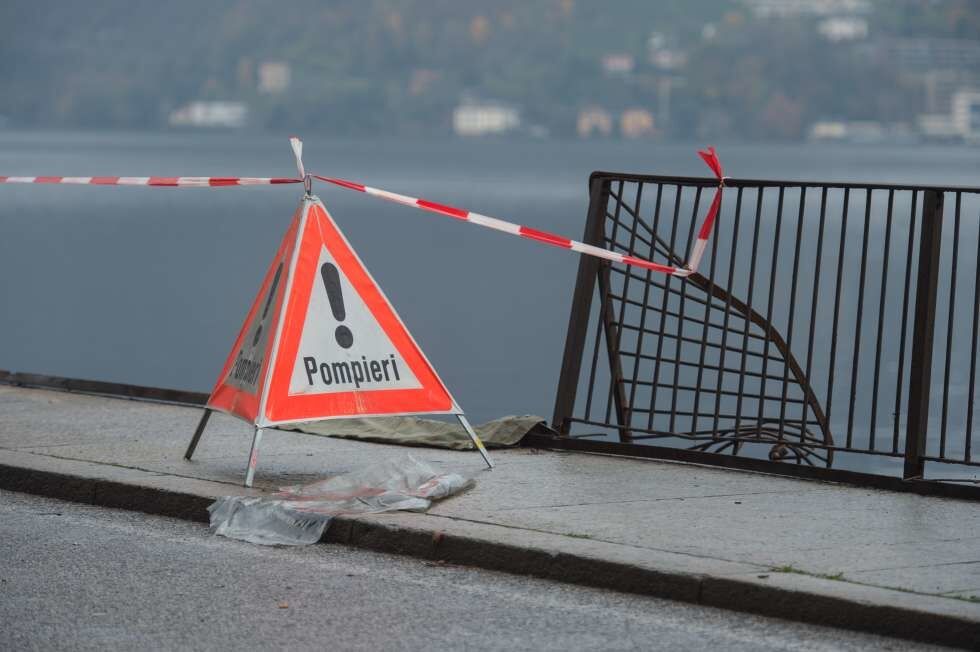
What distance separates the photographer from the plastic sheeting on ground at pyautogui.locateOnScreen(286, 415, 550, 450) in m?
9.29

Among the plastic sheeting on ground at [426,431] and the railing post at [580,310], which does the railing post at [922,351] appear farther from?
the plastic sheeting on ground at [426,431]

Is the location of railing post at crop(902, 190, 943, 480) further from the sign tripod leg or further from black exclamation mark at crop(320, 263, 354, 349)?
the sign tripod leg

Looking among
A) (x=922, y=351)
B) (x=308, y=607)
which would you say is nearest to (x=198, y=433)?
(x=308, y=607)

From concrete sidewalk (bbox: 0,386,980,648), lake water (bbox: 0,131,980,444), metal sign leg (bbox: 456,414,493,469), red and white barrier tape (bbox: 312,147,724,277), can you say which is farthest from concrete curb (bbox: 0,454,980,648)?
lake water (bbox: 0,131,980,444)

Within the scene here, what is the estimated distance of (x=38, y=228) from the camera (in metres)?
68.9

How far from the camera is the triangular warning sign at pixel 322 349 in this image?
26.7 feet

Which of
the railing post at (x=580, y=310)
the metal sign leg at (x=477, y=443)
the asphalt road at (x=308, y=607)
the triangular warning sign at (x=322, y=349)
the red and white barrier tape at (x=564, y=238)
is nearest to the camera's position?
the asphalt road at (x=308, y=607)

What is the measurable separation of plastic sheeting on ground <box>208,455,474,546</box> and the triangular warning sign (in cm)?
34

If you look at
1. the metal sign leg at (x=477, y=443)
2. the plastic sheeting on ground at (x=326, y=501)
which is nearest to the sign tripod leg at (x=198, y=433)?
the plastic sheeting on ground at (x=326, y=501)

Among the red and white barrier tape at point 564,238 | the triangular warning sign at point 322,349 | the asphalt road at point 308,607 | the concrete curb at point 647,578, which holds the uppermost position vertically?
the red and white barrier tape at point 564,238

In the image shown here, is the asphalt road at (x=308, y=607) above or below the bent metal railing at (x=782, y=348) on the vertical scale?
below

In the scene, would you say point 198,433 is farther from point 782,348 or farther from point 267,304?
point 782,348

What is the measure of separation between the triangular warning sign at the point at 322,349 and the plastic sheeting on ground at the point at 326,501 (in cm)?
34

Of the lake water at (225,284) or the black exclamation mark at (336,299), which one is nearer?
the black exclamation mark at (336,299)
